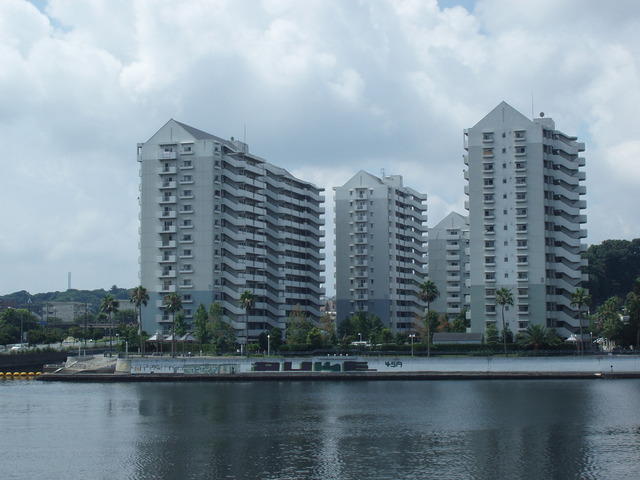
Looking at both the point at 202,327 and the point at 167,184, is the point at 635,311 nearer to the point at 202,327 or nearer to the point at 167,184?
the point at 202,327

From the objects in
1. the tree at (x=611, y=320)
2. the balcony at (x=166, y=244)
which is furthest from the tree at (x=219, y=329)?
the tree at (x=611, y=320)

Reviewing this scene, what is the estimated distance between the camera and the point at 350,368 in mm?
138375

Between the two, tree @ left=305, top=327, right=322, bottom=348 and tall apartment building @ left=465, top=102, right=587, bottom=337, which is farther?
tall apartment building @ left=465, top=102, right=587, bottom=337

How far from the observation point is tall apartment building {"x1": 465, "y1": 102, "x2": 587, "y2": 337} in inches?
6211

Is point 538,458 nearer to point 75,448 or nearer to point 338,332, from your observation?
point 75,448

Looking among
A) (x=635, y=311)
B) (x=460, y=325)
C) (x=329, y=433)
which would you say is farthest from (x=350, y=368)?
(x=329, y=433)

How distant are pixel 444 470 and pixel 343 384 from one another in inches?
2784

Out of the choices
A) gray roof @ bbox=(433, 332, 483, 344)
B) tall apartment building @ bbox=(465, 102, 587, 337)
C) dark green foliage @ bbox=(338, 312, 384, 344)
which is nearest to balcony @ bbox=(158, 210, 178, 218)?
dark green foliage @ bbox=(338, 312, 384, 344)

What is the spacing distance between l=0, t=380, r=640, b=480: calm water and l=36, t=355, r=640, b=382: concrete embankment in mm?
12329

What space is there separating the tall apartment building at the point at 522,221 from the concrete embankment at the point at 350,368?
24.6m

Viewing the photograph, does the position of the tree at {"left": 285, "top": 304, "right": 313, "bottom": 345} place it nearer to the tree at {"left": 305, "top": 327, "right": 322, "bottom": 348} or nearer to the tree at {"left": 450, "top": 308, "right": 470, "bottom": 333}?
the tree at {"left": 305, "top": 327, "right": 322, "bottom": 348}

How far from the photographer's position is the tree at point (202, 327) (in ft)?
505

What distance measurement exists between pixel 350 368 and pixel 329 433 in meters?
61.7

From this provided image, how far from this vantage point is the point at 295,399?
106 m
